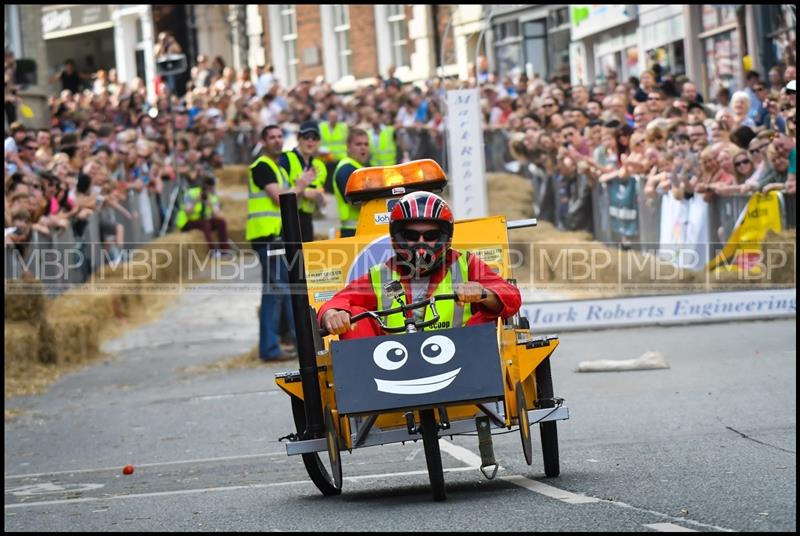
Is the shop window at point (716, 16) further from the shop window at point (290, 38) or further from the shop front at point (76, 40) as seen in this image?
the shop front at point (76, 40)

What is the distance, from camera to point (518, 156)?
85.8 ft

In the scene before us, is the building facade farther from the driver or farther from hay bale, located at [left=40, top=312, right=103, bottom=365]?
the driver

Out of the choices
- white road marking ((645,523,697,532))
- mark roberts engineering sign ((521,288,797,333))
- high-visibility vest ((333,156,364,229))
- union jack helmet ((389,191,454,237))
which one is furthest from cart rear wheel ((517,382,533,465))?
mark roberts engineering sign ((521,288,797,333))

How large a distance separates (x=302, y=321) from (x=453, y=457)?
7.71 feet

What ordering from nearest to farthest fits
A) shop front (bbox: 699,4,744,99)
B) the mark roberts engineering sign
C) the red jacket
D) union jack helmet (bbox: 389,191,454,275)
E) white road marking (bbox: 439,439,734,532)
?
white road marking (bbox: 439,439,734,532) < union jack helmet (bbox: 389,191,454,275) < the red jacket < the mark roberts engineering sign < shop front (bbox: 699,4,744,99)

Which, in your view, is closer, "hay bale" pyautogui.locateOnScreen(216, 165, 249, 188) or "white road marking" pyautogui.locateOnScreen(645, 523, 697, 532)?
"white road marking" pyautogui.locateOnScreen(645, 523, 697, 532)

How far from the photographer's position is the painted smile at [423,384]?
331 inches

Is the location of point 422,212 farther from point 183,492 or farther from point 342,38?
point 342,38

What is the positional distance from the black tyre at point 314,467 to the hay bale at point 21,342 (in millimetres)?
9655

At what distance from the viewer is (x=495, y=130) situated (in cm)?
2855

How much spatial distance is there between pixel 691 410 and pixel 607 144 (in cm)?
940

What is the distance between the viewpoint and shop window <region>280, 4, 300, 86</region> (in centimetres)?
5681

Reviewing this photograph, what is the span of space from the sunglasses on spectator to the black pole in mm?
556

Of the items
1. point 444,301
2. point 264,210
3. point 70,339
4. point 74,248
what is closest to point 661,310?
point 264,210
